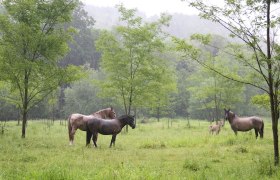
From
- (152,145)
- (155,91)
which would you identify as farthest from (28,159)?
(155,91)

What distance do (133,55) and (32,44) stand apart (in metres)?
13.3

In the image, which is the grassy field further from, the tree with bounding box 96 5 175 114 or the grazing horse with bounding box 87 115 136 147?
the tree with bounding box 96 5 175 114

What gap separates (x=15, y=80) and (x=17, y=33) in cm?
284

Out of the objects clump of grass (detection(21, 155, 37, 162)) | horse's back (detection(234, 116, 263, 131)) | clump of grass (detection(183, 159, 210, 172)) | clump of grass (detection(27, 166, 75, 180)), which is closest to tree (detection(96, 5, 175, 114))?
horse's back (detection(234, 116, 263, 131))

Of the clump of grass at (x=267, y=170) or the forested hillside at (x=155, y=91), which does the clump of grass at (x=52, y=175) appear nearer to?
the clump of grass at (x=267, y=170)

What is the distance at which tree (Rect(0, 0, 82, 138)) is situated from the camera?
19844 millimetres

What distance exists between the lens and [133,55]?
3203 cm

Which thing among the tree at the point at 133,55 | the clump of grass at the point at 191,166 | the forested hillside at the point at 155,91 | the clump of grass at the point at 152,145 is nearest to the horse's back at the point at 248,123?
the forested hillside at the point at 155,91

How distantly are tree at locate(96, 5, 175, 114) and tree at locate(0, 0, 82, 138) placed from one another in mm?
10287

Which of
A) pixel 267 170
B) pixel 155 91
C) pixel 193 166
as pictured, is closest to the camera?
pixel 267 170

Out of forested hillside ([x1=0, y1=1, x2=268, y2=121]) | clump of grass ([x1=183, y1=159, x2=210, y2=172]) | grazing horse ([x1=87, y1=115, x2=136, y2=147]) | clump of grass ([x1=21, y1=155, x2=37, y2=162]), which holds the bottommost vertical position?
clump of grass ([x1=183, y1=159, x2=210, y2=172])

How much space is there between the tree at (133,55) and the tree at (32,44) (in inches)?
405

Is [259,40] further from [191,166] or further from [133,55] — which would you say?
[133,55]

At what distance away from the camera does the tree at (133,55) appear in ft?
104
